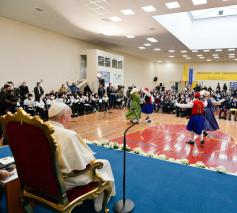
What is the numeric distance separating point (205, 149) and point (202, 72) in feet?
58.4

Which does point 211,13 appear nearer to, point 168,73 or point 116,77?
point 116,77

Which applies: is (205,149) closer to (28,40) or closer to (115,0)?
(115,0)

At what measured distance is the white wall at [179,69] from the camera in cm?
1997

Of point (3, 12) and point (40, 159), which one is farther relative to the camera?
point (3, 12)

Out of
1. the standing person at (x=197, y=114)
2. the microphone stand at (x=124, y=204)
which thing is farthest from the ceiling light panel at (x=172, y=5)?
the microphone stand at (x=124, y=204)

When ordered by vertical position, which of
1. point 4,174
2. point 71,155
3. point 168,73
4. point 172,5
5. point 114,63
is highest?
point 172,5

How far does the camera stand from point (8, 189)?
1937mm

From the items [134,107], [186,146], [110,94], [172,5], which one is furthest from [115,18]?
[186,146]

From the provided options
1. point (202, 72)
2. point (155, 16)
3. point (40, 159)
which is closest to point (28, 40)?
point (155, 16)

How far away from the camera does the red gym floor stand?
4141 millimetres

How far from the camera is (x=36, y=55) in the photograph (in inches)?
368

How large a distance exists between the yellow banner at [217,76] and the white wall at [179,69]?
0.32 metres

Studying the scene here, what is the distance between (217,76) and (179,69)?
377cm

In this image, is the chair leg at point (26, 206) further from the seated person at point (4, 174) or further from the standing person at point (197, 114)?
the standing person at point (197, 114)
